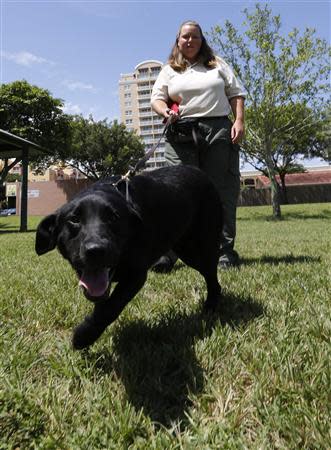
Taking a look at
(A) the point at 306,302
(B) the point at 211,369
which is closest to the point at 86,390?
(B) the point at 211,369

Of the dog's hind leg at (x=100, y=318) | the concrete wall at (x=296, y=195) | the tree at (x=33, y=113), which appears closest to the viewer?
the dog's hind leg at (x=100, y=318)

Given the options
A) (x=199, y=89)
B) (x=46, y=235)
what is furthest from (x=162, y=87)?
(x=46, y=235)

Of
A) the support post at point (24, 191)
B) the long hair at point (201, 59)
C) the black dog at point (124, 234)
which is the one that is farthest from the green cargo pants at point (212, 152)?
the support post at point (24, 191)

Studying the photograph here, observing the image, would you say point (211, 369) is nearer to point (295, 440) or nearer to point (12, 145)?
point (295, 440)

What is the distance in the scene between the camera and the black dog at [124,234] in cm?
185

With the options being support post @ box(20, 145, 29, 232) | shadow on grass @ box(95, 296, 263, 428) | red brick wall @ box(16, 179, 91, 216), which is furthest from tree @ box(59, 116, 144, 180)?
shadow on grass @ box(95, 296, 263, 428)

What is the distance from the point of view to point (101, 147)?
40.4m

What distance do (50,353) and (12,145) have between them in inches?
521

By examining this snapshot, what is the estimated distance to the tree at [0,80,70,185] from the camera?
2691cm

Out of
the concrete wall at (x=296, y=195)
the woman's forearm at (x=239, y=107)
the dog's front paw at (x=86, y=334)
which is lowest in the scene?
the dog's front paw at (x=86, y=334)

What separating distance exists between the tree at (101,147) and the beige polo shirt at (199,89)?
35.9m

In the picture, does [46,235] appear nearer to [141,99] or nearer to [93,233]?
[93,233]

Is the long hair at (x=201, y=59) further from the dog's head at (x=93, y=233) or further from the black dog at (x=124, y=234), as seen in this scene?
the dog's head at (x=93, y=233)

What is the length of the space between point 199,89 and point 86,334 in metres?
2.95
